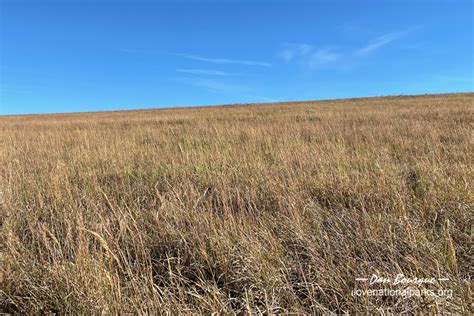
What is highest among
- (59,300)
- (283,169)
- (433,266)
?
(283,169)

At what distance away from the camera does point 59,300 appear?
1.63 m

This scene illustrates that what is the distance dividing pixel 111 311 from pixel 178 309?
0.37 meters

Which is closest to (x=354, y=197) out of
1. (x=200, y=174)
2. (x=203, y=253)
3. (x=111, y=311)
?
(x=203, y=253)

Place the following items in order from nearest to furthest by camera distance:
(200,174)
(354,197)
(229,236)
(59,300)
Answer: (59,300) → (229,236) → (354,197) → (200,174)

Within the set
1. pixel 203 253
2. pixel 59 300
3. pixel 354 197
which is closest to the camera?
pixel 59 300

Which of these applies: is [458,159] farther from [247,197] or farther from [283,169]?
[247,197]

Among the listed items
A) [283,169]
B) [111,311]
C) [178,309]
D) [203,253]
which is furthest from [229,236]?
[283,169]

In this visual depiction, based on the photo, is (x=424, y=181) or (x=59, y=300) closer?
(x=59, y=300)

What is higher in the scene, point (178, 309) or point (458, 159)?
point (458, 159)

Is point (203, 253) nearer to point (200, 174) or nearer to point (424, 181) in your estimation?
point (200, 174)

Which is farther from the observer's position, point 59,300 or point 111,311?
point 59,300

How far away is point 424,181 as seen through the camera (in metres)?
3.19

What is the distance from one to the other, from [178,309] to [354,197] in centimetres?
220

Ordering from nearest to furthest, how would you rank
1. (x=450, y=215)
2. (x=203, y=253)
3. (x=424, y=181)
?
(x=203, y=253) < (x=450, y=215) < (x=424, y=181)
